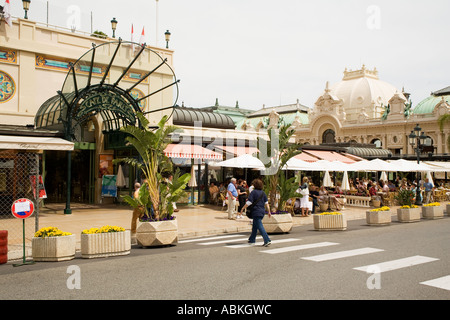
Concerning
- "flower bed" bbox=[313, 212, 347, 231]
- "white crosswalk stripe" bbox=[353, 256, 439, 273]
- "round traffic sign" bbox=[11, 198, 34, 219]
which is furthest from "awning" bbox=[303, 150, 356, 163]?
"round traffic sign" bbox=[11, 198, 34, 219]

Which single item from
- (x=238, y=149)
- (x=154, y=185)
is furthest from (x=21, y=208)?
(x=238, y=149)

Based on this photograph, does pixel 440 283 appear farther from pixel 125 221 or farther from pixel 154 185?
pixel 125 221

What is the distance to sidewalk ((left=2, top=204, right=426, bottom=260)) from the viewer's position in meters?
13.0

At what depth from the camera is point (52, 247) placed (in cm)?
907

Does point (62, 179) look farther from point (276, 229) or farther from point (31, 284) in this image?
point (31, 284)

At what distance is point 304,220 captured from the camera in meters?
17.1

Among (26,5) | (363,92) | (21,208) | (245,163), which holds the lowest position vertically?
(21,208)

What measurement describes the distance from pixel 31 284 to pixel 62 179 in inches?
683

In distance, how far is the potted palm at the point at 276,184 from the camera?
12.9 m

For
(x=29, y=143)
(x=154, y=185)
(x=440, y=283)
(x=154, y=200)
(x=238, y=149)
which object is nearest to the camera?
(x=440, y=283)

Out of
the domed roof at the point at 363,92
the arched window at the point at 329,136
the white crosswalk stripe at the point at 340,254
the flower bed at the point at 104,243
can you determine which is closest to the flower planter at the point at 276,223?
the white crosswalk stripe at the point at 340,254

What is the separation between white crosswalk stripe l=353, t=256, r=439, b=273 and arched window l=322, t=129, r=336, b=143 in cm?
6484

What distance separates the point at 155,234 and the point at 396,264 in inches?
222

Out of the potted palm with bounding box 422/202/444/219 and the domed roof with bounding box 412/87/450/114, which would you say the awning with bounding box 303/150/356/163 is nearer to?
the potted palm with bounding box 422/202/444/219
